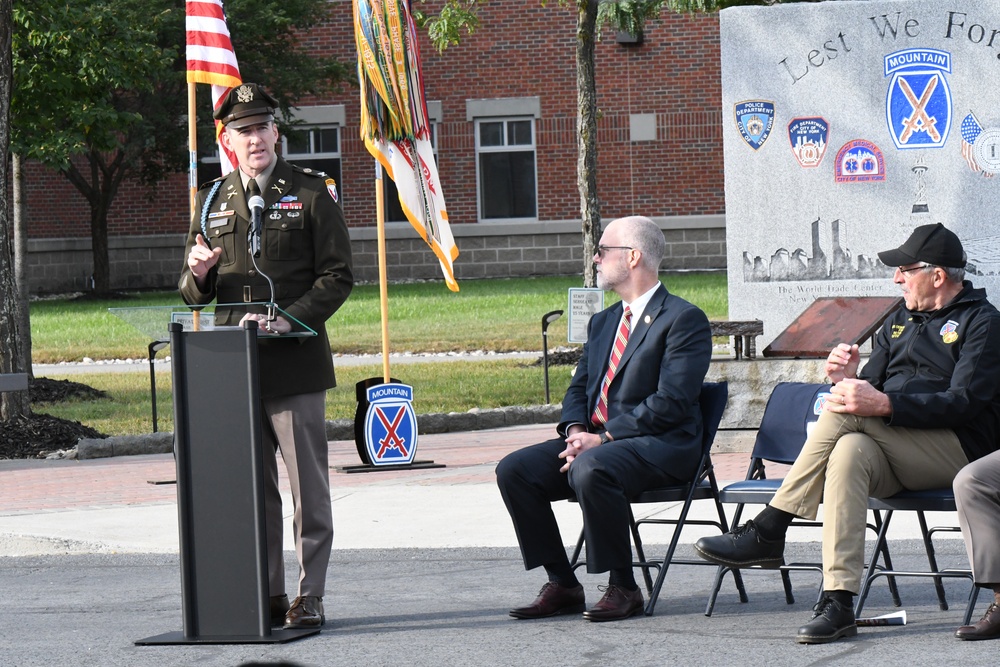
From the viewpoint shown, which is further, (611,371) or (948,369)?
(611,371)

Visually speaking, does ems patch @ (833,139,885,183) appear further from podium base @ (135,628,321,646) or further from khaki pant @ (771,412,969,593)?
podium base @ (135,628,321,646)

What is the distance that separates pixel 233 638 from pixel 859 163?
24.0 feet

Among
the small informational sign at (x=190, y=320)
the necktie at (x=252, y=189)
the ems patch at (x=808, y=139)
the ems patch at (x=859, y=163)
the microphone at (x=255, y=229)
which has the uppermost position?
the ems patch at (x=808, y=139)

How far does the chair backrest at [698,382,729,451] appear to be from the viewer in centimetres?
666

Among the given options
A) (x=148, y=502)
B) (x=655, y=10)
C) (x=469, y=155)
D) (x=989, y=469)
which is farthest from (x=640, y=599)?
(x=469, y=155)

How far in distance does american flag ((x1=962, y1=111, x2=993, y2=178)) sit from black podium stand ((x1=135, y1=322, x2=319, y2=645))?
7317mm

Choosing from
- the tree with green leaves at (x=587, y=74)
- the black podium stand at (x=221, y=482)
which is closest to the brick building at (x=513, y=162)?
the tree with green leaves at (x=587, y=74)

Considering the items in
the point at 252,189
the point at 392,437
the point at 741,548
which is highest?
the point at 252,189

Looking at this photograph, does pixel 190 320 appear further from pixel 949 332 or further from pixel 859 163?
pixel 859 163

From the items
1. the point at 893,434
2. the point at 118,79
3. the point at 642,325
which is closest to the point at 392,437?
the point at 642,325

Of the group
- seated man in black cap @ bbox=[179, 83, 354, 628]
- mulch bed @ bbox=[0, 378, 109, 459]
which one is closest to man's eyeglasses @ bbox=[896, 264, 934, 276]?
seated man in black cap @ bbox=[179, 83, 354, 628]

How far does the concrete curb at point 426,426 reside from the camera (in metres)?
12.6

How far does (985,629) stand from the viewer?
5.75 metres

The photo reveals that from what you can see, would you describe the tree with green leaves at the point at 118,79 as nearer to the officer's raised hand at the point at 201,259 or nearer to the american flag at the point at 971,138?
the american flag at the point at 971,138
